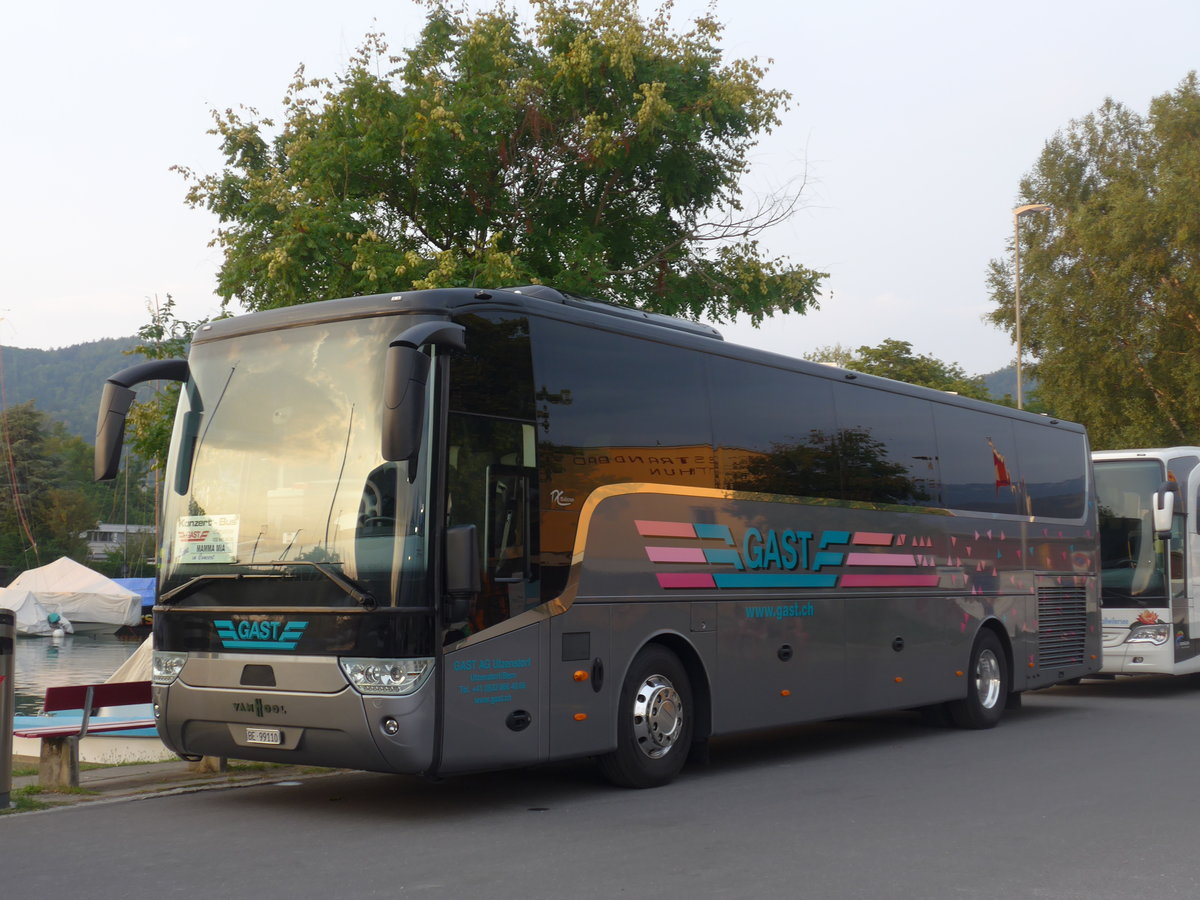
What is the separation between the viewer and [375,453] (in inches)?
362

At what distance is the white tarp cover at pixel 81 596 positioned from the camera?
9694 centimetres

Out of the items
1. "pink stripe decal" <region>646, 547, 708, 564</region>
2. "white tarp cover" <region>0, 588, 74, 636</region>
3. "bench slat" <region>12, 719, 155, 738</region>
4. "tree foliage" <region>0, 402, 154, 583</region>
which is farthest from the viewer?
"tree foliage" <region>0, 402, 154, 583</region>

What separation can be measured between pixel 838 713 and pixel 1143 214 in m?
30.4

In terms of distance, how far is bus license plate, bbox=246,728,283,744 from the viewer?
30.6ft

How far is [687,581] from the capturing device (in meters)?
11.3

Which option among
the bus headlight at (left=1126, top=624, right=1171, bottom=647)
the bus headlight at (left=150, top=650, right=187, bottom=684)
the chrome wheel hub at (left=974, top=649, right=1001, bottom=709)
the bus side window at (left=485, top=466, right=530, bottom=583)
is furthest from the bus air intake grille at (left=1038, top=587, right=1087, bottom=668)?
the bus headlight at (left=150, top=650, right=187, bottom=684)

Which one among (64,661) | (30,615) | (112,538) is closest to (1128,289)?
(64,661)

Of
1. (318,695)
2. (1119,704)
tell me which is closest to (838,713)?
(318,695)

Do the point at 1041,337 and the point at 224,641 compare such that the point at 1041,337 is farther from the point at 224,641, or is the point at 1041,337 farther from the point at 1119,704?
the point at 224,641

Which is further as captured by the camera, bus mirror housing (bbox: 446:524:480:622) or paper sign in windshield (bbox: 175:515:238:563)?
paper sign in windshield (bbox: 175:515:238:563)

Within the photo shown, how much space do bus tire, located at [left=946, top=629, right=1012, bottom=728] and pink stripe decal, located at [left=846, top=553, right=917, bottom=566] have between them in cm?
192

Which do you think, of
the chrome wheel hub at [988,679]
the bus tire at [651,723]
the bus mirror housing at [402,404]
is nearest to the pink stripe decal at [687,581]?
the bus tire at [651,723]

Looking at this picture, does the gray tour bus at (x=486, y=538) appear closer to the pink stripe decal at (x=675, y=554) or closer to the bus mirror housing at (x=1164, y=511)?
the pink stripe decal at (x=675, y=554)

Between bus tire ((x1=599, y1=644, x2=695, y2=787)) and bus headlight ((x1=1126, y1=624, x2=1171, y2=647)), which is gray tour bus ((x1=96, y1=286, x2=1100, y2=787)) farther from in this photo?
bus headlight ((x1=1126, y1=624, x2=1171, y2=647))
